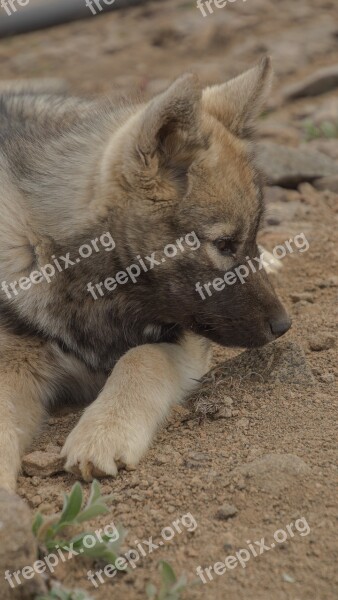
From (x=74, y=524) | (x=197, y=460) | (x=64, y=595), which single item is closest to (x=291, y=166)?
(x=197, y=460)

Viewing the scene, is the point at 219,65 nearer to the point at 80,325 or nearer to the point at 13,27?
the point at 13,27

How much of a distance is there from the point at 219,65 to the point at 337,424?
19.8 feet

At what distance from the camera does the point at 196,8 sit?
10.1 m

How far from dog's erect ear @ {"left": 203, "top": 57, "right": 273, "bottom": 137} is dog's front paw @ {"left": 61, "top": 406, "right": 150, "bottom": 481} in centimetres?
149

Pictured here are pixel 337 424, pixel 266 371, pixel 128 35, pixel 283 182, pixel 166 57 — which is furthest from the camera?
pixel 128 35

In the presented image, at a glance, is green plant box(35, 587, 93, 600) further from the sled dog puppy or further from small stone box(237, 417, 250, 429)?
small stone box(237, 417, 250, 429)

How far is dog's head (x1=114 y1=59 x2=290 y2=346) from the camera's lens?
357cm

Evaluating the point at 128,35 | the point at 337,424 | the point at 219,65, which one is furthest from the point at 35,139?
the point at 128,35

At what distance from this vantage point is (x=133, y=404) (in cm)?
366

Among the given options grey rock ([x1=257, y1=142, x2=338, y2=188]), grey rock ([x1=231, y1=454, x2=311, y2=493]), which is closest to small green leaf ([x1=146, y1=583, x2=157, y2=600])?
grey rock ([x1=231, y1=454, x2=311, y2=493])

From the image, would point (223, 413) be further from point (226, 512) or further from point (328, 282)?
point (328, 282)

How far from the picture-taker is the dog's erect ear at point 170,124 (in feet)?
10.9

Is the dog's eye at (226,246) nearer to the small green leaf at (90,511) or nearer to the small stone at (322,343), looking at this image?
the small stone at (322,343)

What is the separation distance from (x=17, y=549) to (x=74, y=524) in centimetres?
34
